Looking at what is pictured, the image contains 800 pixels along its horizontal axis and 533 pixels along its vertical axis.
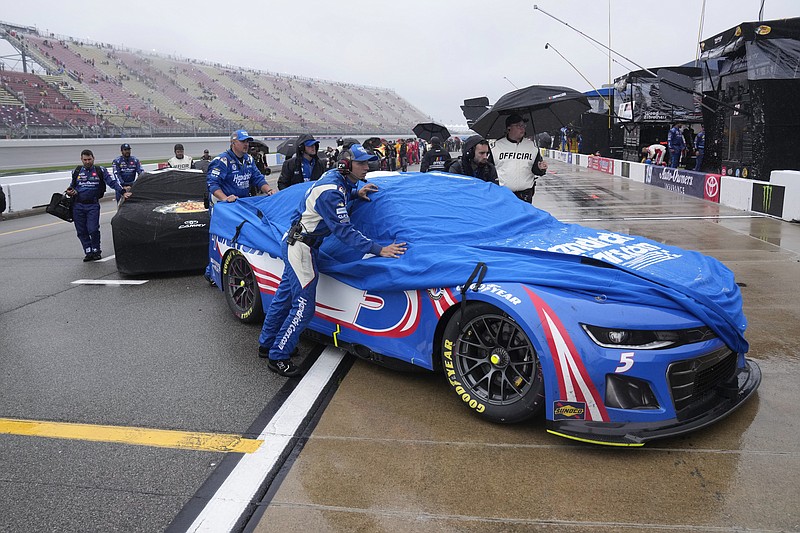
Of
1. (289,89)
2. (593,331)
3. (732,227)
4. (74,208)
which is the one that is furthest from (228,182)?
(289,89)

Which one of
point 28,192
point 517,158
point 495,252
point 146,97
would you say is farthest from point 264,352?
point 146,97

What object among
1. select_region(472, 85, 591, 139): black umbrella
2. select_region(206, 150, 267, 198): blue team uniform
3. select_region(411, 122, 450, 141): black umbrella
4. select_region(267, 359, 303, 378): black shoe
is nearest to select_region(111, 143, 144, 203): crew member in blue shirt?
select_region(206, 150, 267, 198): blue team uniform

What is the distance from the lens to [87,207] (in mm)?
8680

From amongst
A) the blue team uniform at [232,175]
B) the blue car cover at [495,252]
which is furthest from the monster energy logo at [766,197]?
the blue team uniform at [232,175]

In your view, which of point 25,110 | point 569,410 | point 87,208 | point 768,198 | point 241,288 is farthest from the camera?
point 25,110

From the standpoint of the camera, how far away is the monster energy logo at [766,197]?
454 inches

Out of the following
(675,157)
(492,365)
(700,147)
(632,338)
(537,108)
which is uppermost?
(537,108)

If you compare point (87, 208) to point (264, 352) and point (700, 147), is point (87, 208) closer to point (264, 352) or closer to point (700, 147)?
point (264, 352)

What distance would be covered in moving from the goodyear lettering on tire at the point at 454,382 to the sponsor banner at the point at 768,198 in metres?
10.2

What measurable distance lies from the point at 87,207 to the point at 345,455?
23.6ft

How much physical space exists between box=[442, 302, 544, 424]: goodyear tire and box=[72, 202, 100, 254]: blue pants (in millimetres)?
7056

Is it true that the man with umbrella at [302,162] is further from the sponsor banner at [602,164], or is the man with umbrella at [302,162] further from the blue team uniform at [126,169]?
the sponsor banner at [602,164]

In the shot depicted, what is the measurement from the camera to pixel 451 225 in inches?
165

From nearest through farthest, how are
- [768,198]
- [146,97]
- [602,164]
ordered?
[768,198] < [602,164] < [146,97]
